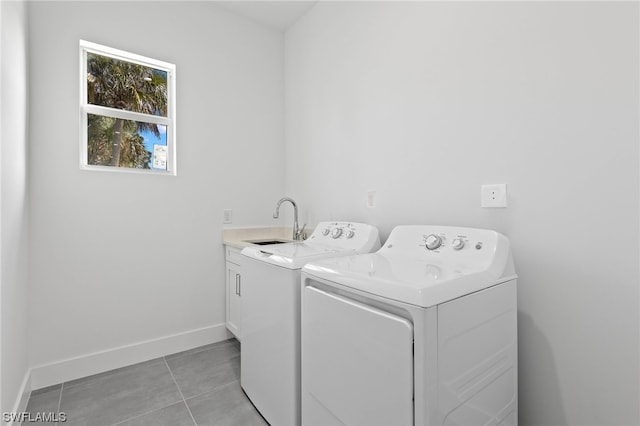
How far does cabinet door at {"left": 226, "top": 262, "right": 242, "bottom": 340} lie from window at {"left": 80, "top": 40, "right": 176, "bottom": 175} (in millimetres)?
878

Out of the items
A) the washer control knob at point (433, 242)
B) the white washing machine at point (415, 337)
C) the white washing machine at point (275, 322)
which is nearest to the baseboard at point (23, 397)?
the white washing machine at point (275, 322)

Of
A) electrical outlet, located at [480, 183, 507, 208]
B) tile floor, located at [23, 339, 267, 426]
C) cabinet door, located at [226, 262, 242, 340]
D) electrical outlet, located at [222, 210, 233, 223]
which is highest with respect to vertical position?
electrical outlet, located at [480, 183, 507, 208]

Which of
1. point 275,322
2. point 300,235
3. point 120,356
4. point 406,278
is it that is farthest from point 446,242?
point 120,356

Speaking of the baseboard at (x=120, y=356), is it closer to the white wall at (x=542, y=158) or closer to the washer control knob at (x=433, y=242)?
the white wall at (x=542, y=158)

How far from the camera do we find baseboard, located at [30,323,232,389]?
70.5 inches

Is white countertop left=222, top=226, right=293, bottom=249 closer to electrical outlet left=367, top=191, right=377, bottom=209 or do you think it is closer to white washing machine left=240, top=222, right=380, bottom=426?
white washing machine left=240, top=222, right=380, bottom=426

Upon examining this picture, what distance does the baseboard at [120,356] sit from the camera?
5.87 feet

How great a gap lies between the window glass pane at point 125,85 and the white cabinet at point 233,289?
1.20 meters

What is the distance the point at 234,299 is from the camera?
7.41ft

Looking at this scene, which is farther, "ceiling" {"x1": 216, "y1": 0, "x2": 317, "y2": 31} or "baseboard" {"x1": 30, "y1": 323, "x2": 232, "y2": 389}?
"ceiling" {"x1": 216, "y1": 0, "x2": 317, "y2": 31}

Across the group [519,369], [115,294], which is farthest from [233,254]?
[519,369]

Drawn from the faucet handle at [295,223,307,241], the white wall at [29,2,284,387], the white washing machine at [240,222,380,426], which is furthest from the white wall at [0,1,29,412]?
the faucet handle at [295,223,307,241]

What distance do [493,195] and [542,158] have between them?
0.73ft

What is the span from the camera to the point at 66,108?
6.09 feet
